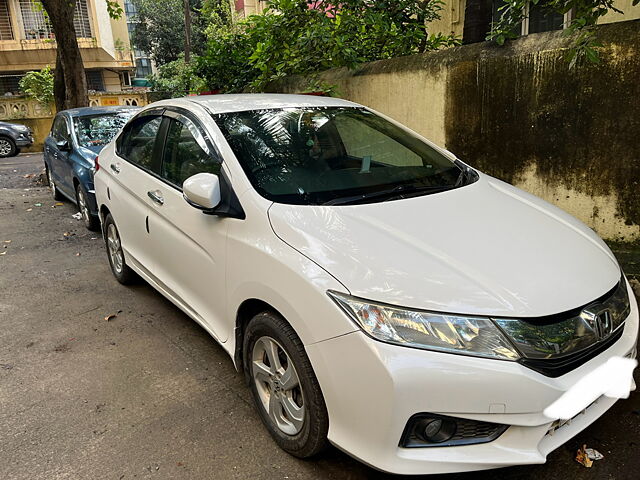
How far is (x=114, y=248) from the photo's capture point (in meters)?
4.69

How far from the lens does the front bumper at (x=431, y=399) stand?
1.87 metres

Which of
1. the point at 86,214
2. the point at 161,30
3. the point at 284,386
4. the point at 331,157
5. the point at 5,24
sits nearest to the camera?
the point at 284,386

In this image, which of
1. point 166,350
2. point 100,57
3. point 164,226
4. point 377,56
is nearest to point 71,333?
point 166,350

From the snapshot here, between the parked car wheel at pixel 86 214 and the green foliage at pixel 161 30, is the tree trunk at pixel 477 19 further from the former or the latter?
the green foliage at pixel 161 30

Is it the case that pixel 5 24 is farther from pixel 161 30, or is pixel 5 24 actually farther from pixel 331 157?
pixel 331 157

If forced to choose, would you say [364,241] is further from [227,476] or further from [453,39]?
[453,39]

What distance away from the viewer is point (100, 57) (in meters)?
27.6

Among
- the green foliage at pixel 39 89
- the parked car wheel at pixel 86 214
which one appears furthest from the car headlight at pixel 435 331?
the green foliage at pixel 39 89

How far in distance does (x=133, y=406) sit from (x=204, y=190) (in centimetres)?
129

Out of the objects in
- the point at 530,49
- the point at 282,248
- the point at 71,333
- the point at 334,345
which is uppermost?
the point at 530,49

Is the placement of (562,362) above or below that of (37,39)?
below

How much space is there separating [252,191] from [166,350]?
1.51 m

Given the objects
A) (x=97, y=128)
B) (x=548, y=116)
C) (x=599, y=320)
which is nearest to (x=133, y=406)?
(x=599, y=320)

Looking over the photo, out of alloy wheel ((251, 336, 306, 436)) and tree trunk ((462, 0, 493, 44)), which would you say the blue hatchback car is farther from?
tree trunk ((462, 0, 493, 44))
